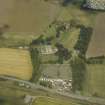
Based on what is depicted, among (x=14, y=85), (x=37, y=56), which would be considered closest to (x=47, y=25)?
(x=37, y=56)

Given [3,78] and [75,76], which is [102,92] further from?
[3,78]

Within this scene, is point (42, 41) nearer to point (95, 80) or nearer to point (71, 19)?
point (71, 19)

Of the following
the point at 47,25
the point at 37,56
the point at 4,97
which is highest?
the point at 47,25

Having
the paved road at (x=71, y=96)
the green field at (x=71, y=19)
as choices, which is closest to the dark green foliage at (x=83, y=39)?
the green field at (x=71, y=19)

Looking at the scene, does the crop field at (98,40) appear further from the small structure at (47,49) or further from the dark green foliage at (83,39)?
the small structure at (47,49)

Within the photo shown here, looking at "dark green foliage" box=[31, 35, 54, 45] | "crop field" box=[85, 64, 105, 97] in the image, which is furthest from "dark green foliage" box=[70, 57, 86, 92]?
"dark green foliage" box=[31, 35, 54, 45]

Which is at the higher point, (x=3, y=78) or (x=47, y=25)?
(x=47, y=25)
